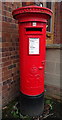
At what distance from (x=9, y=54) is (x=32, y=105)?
115cm

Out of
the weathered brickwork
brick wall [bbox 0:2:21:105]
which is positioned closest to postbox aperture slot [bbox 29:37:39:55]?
brick wall [bbox 0:2:21:105]

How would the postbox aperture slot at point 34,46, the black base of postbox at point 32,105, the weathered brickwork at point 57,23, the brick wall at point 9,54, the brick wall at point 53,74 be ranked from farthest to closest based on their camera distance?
1. the weathered brickwork at point 57,23
2. the brick wall at point 53,74
3. the brick wall at point 9,54
4. the black base of postbox at point 32,105
5. the postbox aperture slot at point 34,46

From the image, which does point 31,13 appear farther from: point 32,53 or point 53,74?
point 53,74

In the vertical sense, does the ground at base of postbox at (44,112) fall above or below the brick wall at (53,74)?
below

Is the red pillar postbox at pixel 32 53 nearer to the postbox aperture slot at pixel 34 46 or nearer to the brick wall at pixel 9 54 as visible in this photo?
the postbox aperture slot at pixel 34 46

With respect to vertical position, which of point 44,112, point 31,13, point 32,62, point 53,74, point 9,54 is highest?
point 31,13

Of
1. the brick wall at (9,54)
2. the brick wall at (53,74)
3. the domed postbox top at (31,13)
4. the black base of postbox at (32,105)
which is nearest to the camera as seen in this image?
the domed postbox top at (31,13)

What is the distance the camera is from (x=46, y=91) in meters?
3.12

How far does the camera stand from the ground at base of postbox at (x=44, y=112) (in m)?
2.31

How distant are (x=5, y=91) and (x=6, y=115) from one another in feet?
1.62

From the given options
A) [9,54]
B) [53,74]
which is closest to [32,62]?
[9,54]

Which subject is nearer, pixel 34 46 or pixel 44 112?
pixel 34 46

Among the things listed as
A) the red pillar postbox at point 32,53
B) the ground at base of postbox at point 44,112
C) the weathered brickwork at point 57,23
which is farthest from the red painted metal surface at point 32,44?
the weathered brickwork at point 57,23

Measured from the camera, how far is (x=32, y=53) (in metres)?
2.11
